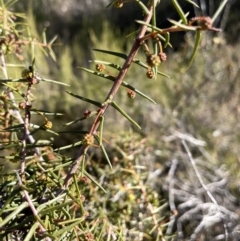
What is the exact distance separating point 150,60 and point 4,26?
0.73 feet

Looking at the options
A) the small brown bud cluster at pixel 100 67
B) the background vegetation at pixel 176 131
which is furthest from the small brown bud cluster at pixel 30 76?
the background vegetation at pixel 176 131

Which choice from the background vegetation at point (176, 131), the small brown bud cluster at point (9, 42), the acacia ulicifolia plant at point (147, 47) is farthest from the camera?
the background vegetation at point (176, 131)

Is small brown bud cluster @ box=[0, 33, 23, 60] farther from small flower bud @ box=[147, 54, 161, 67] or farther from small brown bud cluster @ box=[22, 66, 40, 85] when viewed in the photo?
small flower bud @ box=[147, 54, 161, 67]

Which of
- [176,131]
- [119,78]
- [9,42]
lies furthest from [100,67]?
[176,131]

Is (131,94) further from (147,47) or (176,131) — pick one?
(176,131)

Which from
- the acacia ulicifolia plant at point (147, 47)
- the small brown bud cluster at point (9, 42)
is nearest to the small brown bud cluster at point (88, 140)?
the acacia ulicifolia plant at point (147, 47)

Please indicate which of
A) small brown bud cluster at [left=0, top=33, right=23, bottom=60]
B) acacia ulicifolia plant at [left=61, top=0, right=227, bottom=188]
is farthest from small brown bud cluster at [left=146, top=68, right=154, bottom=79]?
small brown bud cluster at [left=0, top=33, right=23, bottom=60]

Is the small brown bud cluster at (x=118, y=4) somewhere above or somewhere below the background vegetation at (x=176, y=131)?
above

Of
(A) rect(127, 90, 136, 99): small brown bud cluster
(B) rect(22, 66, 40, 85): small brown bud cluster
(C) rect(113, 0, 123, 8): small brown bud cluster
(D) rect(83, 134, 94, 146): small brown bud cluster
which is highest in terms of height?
(C) rect(113, 0, 123, 8): small brown bud cluster

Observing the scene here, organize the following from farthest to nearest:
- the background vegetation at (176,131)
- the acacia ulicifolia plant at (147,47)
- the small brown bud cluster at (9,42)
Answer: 1. the background vegetation at (176,131)
2. the small brown bud cluster at (9,42)
3. the acacia ulicifolia plant at (147,47)

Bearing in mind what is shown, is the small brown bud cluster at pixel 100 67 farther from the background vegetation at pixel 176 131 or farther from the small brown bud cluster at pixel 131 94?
the background vegetation at pixel 176 131

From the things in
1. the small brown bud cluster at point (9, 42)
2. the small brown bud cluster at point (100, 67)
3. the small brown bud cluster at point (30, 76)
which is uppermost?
the small brown bud cluster at point (9, 42)

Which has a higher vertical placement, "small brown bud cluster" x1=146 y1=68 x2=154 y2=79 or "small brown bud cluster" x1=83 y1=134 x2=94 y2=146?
"small brown bud cluster" x1=146 y1=68 x2=154 y2=79

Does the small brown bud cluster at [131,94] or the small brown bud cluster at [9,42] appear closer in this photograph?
the small brown bud cluster at [131,94]
